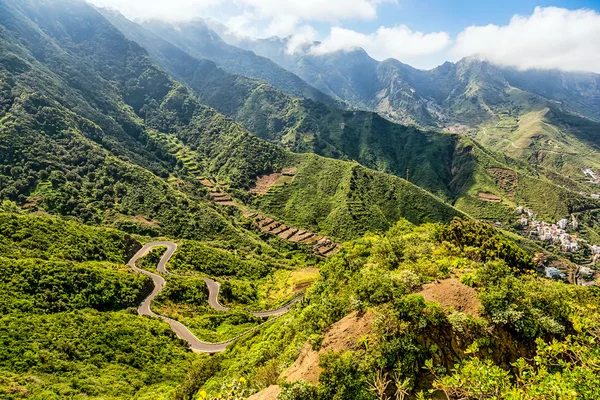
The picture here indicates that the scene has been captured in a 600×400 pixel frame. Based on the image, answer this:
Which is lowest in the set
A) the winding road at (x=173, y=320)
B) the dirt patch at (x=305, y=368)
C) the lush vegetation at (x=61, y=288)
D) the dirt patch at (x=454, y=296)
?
the winding road at (x=173, y=320)

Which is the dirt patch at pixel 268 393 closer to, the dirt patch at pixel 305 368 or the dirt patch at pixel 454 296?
the dirt patch at pixel 305 368

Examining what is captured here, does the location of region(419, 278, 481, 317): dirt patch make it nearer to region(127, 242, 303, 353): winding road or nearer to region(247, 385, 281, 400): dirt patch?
region(247, 385, 281, 400): dirt patch

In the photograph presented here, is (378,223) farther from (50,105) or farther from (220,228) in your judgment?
(50,105)

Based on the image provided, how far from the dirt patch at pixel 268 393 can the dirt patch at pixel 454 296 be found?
12.4 metres

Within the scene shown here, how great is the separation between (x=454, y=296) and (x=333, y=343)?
9.58 meters

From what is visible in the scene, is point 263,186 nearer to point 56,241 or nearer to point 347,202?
point 347,202

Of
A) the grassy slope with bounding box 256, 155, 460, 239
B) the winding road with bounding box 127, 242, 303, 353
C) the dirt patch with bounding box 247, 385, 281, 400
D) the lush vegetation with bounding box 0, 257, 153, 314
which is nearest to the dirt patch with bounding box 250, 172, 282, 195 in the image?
the grassy slope with bounding box 256, 155, 460, 239

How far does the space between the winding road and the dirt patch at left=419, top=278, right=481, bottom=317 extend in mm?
40480

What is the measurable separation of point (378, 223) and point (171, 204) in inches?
3779

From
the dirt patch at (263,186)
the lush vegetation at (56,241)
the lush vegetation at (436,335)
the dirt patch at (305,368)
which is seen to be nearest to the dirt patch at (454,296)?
the lush vegetation at (436,335)

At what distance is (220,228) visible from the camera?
14538cm

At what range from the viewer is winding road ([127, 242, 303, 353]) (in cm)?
6094

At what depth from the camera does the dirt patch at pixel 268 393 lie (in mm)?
21914

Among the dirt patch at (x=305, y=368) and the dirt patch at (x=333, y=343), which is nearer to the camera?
the dirt patch at (x=305, y=368)
